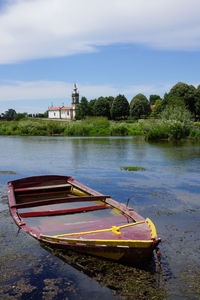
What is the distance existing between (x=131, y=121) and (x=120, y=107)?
514 inches

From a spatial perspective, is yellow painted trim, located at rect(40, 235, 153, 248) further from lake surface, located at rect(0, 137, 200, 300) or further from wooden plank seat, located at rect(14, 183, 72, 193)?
wooden plank seat, located at rect(14, 183, 72, 193)

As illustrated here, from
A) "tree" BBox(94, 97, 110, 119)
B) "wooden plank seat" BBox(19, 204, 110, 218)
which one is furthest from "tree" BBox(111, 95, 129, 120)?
"wooden plank seat" BBox(19, 204, 110, 218)

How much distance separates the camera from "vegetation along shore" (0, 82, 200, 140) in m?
58.3

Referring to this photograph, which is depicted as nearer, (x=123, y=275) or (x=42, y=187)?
(x=123, y=275)

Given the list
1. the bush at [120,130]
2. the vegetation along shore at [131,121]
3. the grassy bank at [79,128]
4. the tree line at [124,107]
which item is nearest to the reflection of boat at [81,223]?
the vegetation along shore at [131,121]

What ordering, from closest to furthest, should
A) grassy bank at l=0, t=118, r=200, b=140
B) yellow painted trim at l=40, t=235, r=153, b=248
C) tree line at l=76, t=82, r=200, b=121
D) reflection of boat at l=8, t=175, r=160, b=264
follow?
1. yellow painted trim at l=40, t=235, r=153, b=248
2. reflection of boat at l=8, t=175, r=160, b=264
3. grassy bank at l=0, t=118, r=200, b=140
4. tree line at l=76, t=82, r=200, b=121

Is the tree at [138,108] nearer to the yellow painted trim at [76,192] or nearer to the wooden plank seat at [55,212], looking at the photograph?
the yellow painted trim at [76,192]

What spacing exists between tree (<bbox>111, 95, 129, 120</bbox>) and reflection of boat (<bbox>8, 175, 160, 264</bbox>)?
9682cm

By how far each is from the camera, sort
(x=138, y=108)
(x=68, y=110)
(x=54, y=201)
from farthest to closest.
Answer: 1. (x=68, y=110)
2. (x=138, y=108)
3. (x=54, y=201)

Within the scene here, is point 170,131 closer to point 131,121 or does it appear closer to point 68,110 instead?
point 131,121

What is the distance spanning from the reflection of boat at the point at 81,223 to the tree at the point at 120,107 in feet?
318

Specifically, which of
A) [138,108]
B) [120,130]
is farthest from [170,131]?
[138,108]

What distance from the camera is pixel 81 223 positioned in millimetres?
10391

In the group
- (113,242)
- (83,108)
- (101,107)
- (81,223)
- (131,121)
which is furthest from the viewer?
(83,108)
